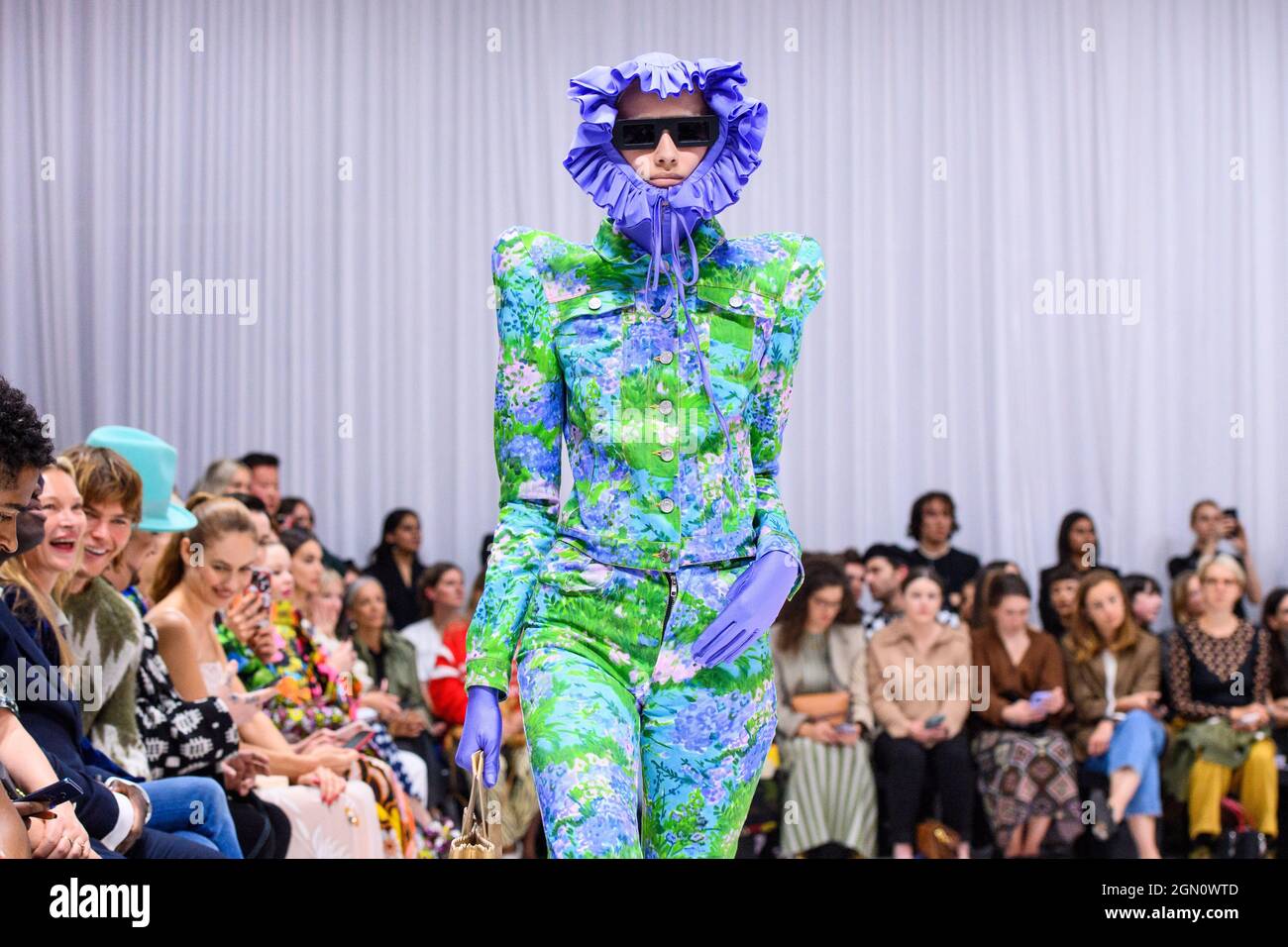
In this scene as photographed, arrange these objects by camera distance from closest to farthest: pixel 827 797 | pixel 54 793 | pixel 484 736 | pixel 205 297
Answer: pixel 484 736 → pixel 54 793 → pixel 827 797 → pixel 205 297

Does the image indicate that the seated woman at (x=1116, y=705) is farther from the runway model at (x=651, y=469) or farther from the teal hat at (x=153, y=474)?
the runway model at (x=651, y=469)

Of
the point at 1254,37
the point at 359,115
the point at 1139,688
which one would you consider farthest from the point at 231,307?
the point at 1254,37

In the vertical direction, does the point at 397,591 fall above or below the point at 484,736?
below

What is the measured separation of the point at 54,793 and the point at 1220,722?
4.55 m

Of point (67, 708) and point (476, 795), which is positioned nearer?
point (476, 795)

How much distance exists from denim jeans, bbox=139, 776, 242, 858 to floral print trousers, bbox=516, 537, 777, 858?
1.74m

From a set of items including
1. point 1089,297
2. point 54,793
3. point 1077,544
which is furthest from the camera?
point 1089,297

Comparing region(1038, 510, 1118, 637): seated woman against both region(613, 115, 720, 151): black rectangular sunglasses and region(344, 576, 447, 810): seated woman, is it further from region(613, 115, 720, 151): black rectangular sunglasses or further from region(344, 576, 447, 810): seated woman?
region(613, 115, 720, 151): black rectangular sunglasses

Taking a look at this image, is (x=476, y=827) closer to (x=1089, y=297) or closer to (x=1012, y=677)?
(x=1012, y=677)

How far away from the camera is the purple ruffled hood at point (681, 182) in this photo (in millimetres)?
2467

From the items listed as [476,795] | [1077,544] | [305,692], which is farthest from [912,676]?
[476,795]

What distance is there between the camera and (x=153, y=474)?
493 centimetres

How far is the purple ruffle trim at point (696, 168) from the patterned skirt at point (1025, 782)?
4012 millimetres
